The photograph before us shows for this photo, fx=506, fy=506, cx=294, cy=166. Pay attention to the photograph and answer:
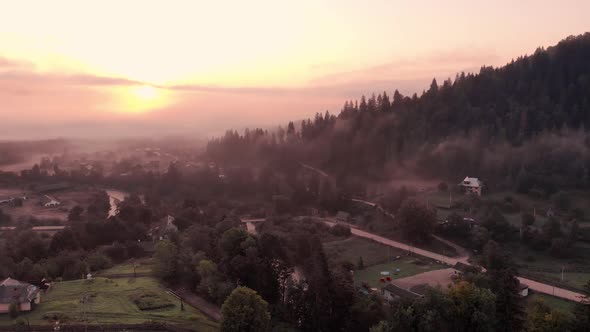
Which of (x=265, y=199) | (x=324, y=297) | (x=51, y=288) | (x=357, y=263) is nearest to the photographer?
(x=324, y=297)

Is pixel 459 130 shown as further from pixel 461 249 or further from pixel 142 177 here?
pixel 142 177

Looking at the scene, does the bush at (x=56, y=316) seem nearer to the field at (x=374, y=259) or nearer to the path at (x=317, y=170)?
the field at (x=374, y=259)

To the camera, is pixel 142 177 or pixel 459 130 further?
pixel 142 177

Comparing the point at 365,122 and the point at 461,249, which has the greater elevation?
the point at 365,122

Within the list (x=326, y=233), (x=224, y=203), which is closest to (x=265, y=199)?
(x=224, y=203)

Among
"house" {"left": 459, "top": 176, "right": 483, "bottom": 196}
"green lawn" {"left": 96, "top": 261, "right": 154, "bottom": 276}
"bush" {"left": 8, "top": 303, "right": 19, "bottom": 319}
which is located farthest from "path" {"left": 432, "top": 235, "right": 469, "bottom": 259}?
"bush" {"left": 8, "top": 303, "right": 19, "bottom": 319}

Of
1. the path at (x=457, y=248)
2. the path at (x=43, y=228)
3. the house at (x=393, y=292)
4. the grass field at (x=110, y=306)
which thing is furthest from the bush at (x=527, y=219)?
the path at (x=43, y=228)

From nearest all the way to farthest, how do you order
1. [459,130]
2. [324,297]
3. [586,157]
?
[324,297] → [586,157] → [459,130]
